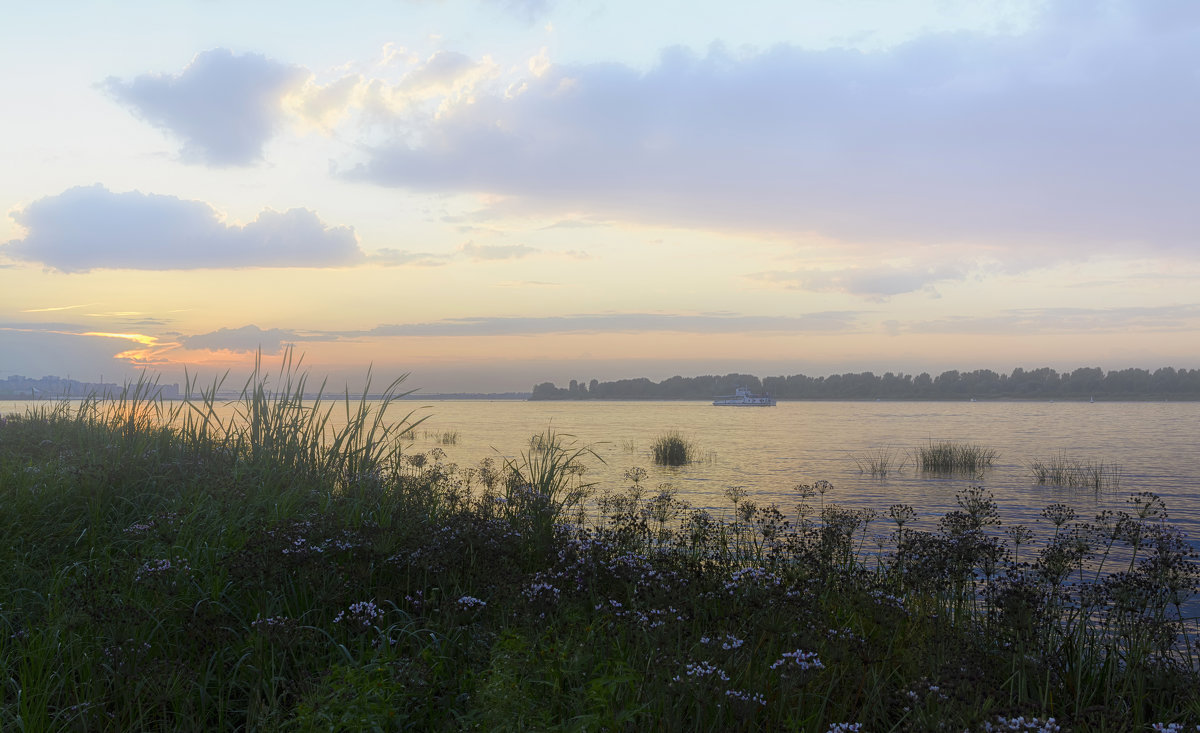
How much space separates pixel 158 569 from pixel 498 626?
8.52 ft

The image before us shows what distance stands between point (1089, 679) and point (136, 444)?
11655mm

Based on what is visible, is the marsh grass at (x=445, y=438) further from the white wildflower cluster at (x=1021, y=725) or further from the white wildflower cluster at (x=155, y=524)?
the white wildflower cluster at (x=1021, y=725)

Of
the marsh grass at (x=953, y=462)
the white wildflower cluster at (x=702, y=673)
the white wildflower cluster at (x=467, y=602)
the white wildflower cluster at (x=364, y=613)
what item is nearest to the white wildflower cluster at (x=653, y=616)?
the white wildflower cluster at (x=702, y=673)

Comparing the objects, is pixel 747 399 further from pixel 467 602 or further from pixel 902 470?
pixel 467 602

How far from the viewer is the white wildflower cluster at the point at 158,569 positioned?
552cm

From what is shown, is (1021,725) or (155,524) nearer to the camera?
(1021,725)

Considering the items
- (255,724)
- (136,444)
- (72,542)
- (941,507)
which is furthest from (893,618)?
(941,507)

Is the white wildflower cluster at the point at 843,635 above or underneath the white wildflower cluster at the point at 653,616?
underneath

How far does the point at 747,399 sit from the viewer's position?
15138 cm

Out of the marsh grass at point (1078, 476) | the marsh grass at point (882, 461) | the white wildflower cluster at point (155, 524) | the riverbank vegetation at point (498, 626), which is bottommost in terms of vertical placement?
the marsh grass at point (882, 461)

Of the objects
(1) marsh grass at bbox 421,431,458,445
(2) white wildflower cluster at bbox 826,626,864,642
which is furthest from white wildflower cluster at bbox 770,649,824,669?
(1) marsh grass at bbox 421,431,458,445

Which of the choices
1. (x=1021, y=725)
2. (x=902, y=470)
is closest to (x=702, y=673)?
(x=1021, y=725)

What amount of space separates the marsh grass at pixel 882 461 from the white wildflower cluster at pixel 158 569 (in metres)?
26.4

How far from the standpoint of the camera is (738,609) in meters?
5.80
